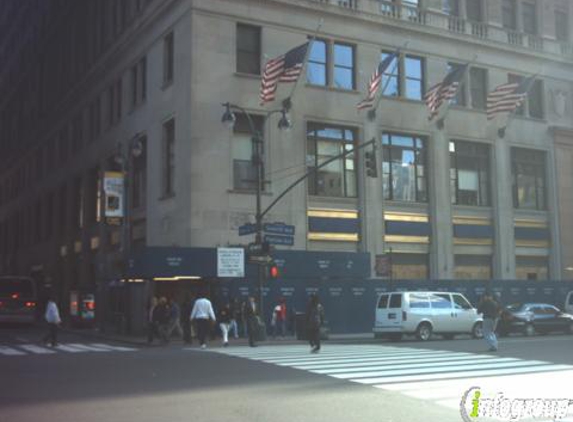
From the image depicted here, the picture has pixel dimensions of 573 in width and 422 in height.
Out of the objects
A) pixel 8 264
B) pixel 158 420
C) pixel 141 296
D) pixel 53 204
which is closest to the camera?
pixel 158 420

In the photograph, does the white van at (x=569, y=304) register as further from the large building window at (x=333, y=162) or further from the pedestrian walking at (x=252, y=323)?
the pedestrian walking at (x=252, y=323)

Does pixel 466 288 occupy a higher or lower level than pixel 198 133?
lower

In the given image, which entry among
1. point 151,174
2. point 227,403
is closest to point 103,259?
point 151,174

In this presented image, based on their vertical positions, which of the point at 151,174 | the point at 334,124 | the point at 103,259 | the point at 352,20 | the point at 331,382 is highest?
the point at 352,20

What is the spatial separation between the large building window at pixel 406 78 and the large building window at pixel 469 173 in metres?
3.69

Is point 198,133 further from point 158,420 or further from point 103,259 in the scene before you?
point 158,420

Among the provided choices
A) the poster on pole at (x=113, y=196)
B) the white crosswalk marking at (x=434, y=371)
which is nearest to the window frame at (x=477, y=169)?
the poster on pole at (x=113, y=196)

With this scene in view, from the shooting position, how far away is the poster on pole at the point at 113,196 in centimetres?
3269

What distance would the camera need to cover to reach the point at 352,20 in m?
35.9

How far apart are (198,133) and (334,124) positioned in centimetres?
740

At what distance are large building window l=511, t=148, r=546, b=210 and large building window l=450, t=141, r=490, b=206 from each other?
6.82 feet

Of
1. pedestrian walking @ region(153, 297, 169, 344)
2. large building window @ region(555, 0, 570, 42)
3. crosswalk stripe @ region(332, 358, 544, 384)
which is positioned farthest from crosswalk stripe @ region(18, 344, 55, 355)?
large building window @ region(555, 0, 570, 42)

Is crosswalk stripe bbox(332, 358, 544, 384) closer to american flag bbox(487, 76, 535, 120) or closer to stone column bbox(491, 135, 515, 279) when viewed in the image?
american flag bbox(487, 76, 535, 120)

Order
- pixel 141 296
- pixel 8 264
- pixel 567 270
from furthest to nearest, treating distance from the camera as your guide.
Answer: pixel 8 264 < pixel 567 270 < pixel 141 296
